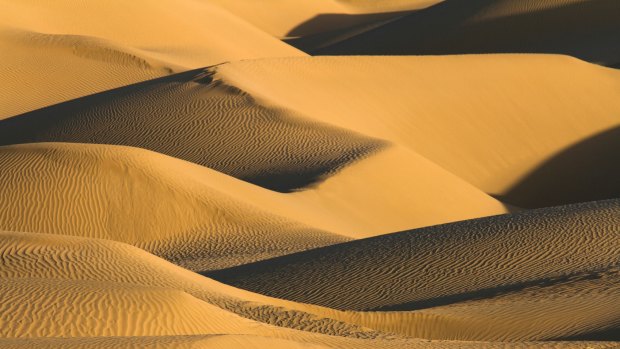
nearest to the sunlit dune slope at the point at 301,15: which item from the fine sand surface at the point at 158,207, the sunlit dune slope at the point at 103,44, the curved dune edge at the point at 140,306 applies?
the sunlit dune slope at the point at 103,44

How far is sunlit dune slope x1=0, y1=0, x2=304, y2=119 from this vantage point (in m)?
24.0

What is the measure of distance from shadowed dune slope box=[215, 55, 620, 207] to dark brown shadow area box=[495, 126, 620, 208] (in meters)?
0.05

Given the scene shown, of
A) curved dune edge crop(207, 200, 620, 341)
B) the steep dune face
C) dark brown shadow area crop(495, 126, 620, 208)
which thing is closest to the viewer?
curved dune edge crop(207, 200, 620, 341)

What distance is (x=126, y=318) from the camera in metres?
7.20

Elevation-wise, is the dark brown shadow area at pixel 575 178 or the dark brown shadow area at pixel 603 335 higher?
the dark brown shadow area at pixel 575 178

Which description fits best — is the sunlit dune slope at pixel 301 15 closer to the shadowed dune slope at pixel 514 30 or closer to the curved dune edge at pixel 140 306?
the shadowed dune slope at pixel 514 30

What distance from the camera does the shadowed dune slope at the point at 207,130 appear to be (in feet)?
58.2

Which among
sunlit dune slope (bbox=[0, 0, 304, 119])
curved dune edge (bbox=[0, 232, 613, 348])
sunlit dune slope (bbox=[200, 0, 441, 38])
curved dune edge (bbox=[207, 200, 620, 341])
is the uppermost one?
sunlit dune slope (bbox=[200, 0, 441, 38])

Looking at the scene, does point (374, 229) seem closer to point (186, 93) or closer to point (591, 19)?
point (186, 93)

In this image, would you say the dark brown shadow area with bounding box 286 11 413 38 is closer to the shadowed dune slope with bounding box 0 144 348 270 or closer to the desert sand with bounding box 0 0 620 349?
the desert sand with bounding box 0 0 620 349

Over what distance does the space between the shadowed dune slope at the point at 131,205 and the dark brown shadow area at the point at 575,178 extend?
24.0ft

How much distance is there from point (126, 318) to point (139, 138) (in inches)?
471

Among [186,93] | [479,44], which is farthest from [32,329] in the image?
[479,44]

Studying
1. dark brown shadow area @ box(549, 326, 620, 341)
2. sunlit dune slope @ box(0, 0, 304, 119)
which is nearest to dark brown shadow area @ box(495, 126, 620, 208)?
sunlit dune slope @ box(0, 0, 304, 119)
